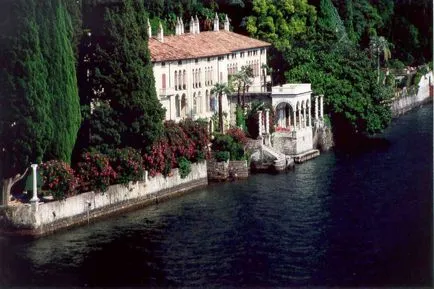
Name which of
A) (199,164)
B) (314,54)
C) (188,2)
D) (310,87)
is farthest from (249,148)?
(188,2)

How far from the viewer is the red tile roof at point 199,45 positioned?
115812 millimetres

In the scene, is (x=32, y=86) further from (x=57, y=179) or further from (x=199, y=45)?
(x=199, y=45)

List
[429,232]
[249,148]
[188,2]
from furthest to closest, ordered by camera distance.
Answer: [188,2], [249,148], [429,232]

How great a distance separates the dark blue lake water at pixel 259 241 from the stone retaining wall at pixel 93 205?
1180 millimetres

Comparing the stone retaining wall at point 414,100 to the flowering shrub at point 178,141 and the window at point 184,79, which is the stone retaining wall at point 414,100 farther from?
the flowering shrub at point 178,141

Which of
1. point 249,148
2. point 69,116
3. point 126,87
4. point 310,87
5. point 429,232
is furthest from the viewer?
point 310,87

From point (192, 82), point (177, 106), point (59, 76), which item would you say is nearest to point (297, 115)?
point (192, 82)

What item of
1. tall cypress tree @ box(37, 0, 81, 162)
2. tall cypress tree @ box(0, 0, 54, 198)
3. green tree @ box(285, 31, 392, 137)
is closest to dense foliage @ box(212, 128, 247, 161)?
tall cypress tree @ box(37, 0, 81, 162)

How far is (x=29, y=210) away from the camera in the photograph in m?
83.9

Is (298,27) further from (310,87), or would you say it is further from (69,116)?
(69,116)

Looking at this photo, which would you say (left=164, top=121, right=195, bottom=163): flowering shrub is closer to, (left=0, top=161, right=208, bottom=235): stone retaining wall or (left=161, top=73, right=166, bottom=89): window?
(left=0, top=161, right=208, bottom=235): stone retaining wall

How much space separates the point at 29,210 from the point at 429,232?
85.8 feet

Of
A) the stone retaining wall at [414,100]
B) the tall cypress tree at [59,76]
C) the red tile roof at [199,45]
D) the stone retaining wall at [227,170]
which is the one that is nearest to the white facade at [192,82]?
the red tile roof at [199,45]

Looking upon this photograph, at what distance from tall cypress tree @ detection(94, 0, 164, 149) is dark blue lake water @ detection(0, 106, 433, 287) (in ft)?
20.9
